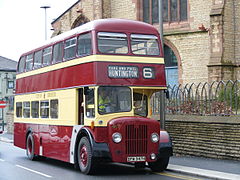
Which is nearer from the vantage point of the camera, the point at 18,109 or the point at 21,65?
the point at 21,65

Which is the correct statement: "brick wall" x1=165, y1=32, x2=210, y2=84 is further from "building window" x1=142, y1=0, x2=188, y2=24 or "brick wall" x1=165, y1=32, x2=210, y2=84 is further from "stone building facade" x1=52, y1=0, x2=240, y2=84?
"building window" x1=142, y1=0, x2=188, y2=24

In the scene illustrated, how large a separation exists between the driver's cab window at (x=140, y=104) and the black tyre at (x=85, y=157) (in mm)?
1717

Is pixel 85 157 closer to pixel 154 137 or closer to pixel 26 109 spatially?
pixel 154 137

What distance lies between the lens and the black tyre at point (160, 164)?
1429 cm

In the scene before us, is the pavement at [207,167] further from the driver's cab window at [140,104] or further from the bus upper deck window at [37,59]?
the bus upper deck window at [37,59]

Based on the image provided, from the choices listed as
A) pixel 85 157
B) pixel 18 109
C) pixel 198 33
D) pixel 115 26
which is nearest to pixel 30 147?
pixel 18 109

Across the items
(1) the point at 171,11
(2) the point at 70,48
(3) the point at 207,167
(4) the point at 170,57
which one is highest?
(1) the point at 171,11

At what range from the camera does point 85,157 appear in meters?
13.9

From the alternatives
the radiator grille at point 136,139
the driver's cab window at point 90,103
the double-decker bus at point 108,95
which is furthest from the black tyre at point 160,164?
the driver's cab window at point 90,103

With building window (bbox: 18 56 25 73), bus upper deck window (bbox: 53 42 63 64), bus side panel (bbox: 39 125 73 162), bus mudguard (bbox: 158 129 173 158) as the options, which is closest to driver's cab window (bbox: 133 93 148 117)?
bus mudguard (bbox: 158 129 173 158)

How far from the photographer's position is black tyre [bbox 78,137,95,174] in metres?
13.5

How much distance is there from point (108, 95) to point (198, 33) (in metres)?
18.6

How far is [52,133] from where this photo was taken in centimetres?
1684

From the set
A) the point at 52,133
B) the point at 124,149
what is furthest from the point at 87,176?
the point at 52,133
